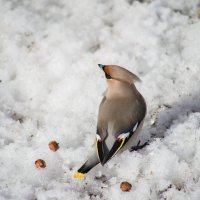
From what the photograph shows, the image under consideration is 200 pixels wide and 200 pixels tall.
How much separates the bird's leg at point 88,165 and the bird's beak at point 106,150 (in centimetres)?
11

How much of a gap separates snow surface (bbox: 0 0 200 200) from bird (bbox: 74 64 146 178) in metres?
0.19

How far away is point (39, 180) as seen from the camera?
10.6ft

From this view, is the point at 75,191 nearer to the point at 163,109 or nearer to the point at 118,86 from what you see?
the point at 118,86

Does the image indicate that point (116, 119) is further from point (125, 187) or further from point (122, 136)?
point (125, 187)

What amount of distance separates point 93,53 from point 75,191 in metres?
1.55

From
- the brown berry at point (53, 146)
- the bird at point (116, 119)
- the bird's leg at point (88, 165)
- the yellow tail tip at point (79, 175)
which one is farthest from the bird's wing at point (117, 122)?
the brown berry at point (53, 146)

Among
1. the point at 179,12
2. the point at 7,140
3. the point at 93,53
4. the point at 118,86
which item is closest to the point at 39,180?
the point at 7,140

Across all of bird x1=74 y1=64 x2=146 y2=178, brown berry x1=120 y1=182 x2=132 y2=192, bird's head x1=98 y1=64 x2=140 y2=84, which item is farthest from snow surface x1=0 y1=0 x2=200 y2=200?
bird's head x1=98 y1=64 x2=140 y2=84

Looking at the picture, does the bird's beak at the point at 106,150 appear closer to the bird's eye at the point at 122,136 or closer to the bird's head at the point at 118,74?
the bird's eye at the point at 122,136

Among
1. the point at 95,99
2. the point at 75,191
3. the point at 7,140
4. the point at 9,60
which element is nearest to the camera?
the point at 75,191

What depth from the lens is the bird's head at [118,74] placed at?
3275 millimetres

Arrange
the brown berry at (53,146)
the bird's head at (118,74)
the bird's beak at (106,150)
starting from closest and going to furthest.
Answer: the bird's beak at (106,150) < the bird's head at (118,74) < the brown berry at (53,146)

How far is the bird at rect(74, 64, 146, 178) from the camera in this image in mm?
3062

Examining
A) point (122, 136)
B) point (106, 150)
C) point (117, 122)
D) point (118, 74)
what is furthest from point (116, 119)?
point (118, 74)
